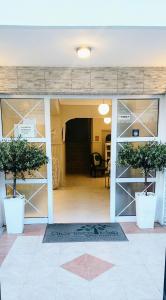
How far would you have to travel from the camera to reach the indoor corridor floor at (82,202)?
169 inches

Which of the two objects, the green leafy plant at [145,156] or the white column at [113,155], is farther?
the white column at [113,155]

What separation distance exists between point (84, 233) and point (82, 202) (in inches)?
62.1

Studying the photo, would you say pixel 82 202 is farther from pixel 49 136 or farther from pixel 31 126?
pixel 31 126

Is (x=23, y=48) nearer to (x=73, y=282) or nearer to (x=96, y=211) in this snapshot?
(x=73, y=282)

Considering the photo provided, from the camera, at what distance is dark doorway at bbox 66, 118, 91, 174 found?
9.23m

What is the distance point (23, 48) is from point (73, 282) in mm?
2745

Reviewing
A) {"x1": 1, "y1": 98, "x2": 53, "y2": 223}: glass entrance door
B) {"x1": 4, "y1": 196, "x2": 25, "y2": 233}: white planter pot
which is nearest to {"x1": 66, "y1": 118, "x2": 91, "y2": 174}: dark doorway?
{"x1": 1, "y1": 98, "x2": 53, "y2": 223}: glass entrance door

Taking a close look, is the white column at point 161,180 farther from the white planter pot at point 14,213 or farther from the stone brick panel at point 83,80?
the white planter pot at point 14,213

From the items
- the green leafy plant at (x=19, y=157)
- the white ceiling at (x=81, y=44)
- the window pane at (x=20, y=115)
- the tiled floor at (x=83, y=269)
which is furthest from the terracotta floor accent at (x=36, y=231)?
the white ceiling at (x=81, y=44)

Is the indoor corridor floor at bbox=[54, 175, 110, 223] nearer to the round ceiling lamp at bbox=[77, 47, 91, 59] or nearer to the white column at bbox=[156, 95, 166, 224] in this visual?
the white column at bbox=[156, 95, 166, 224]

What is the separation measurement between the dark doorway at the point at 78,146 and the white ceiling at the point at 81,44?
5715 mm
